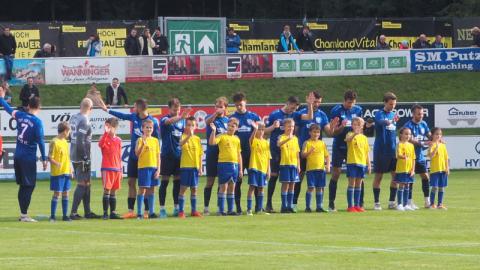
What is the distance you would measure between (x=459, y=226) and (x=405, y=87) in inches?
1190

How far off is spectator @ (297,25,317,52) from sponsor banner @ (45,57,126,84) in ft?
23.8

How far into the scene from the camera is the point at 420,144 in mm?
24781

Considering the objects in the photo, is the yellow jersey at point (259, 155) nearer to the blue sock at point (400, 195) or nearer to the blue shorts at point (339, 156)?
the blue shorts at point (339, 156)

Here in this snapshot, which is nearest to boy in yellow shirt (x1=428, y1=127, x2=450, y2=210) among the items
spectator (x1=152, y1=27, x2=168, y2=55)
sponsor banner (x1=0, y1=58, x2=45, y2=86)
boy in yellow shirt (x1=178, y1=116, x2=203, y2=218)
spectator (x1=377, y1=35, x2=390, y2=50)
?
boy in yellow shirt (x1=178, y1=116, x2=203, y2=218)

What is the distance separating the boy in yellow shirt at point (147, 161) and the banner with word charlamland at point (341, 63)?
26636 millimetres

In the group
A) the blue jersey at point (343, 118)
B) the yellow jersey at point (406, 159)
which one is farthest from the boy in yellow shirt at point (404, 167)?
the blue jersey at point (343, 118)

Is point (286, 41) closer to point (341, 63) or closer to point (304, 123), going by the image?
point (341, 63)

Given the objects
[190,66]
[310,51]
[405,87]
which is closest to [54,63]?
[190,66]

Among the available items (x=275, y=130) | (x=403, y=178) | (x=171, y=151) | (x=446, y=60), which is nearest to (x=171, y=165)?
(x=171, y=151)

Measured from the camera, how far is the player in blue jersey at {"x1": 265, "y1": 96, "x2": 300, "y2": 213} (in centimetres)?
2345

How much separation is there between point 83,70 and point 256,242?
29865 millimetres

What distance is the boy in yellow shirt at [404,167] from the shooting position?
78.6ft

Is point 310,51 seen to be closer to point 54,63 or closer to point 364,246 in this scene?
point 54,63

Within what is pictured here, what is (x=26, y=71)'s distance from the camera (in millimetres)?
45781
